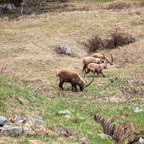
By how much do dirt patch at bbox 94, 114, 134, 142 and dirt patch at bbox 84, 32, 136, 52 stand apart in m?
19.1

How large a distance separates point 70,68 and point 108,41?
10.7 metres

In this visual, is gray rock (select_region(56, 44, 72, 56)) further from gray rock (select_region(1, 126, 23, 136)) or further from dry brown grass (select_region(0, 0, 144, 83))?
gray rock (select_region(1, 126, 23, 136))

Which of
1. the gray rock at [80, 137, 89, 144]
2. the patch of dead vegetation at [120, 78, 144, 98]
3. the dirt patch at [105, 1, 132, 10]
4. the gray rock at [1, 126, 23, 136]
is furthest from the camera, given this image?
the dirt patch at [105, 1, 132, 10]

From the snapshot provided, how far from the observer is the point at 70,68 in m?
22.3

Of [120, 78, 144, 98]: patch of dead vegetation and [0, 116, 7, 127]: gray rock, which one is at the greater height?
[0, 116, 7, 127]: gray rock

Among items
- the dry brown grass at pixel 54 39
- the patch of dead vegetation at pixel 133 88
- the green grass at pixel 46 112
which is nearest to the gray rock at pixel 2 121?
the green grass at pixel 46 112

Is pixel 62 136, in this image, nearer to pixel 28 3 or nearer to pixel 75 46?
pixel 75 46

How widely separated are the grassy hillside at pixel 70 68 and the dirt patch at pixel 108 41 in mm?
781

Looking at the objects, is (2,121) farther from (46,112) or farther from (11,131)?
(46,112)

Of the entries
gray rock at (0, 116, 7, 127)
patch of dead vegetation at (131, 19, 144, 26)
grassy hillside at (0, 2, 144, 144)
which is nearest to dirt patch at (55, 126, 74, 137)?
grassy hillside at (0, 2, 144, 144)

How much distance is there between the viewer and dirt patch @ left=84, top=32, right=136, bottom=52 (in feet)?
103

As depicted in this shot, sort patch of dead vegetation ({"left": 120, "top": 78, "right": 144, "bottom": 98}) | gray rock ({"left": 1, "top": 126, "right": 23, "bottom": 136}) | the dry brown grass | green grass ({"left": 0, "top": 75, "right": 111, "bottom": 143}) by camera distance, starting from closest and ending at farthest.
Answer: gray rock ({"left": 1, "top": 126, "right": 23, "bottom": 136}), green grass ({"left": 0, "top": 75, "right": 111, "bottom": 143}), patch of dead vegetation ({"left": 120, "top": 78, "right": 144, "bottom": 98}), the dry brown grass

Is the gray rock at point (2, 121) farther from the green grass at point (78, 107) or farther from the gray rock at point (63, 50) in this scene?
the gray rock at point (63, 50)

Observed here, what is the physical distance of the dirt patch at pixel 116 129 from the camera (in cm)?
1126
